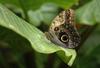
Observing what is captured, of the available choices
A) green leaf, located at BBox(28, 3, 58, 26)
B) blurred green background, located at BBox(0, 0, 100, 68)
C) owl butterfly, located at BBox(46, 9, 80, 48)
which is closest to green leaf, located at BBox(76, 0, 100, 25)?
blurred green background, located at BBox(0, 0, 100, 68)

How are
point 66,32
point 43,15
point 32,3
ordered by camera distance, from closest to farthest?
point 66,32 < point 32,3 < point 43,15

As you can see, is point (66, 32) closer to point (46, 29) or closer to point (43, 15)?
point (46, 29)

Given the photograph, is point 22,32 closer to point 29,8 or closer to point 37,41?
point 37,41

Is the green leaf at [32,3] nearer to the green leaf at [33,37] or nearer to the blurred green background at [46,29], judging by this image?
the blurred green background at [46,29]

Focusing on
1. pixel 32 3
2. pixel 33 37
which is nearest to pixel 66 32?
pixel 33 37

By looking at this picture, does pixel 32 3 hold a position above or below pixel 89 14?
above

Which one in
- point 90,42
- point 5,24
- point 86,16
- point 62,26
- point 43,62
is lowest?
point 90,42

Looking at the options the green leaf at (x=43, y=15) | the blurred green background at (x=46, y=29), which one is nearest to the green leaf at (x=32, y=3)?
the blurred green background at (x=46, y=29)

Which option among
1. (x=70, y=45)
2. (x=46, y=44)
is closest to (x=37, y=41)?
(x=46, y=44)
